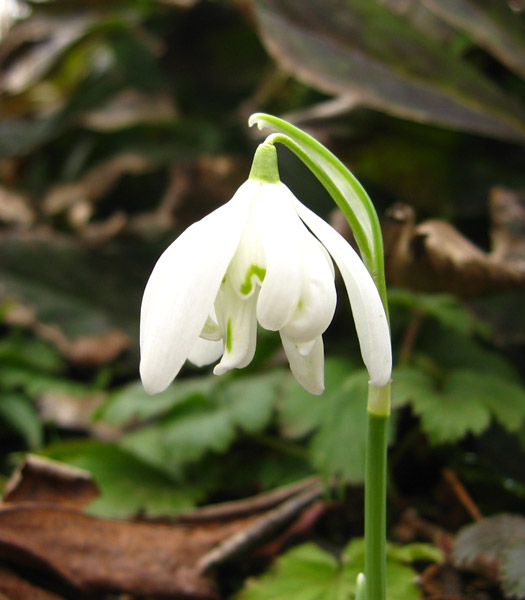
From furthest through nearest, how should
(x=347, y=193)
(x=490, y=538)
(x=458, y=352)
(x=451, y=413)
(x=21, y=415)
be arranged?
(x=21, y=415) → (x=458, y=352) → (x=451, y=413) → (x=490, y=538) → (x=347, y=193)

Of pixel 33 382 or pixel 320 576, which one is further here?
pixel 33 382

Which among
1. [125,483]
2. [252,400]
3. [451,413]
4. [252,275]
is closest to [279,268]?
[252,275]

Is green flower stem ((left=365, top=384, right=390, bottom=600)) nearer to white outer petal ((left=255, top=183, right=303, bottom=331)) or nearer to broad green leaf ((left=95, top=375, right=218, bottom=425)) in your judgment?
white outer petal ((left=255, top=183, right=303, bottom=331))

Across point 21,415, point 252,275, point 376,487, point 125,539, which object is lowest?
point 21,415

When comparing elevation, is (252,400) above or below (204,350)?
below

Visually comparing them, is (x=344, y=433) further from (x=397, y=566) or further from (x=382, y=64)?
(x=382, y=64)

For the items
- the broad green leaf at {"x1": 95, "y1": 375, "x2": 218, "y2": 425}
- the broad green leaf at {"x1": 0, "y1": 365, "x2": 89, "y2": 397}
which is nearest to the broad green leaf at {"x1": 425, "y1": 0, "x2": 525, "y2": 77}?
the broad green leaf at {"x1": 95, "y1": 375, "x2": 218, "y2": 425}

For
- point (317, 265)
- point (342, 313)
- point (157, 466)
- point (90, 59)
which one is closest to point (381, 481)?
point (317, 265)

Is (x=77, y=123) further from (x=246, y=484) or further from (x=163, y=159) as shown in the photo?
(x=246, y=484)
